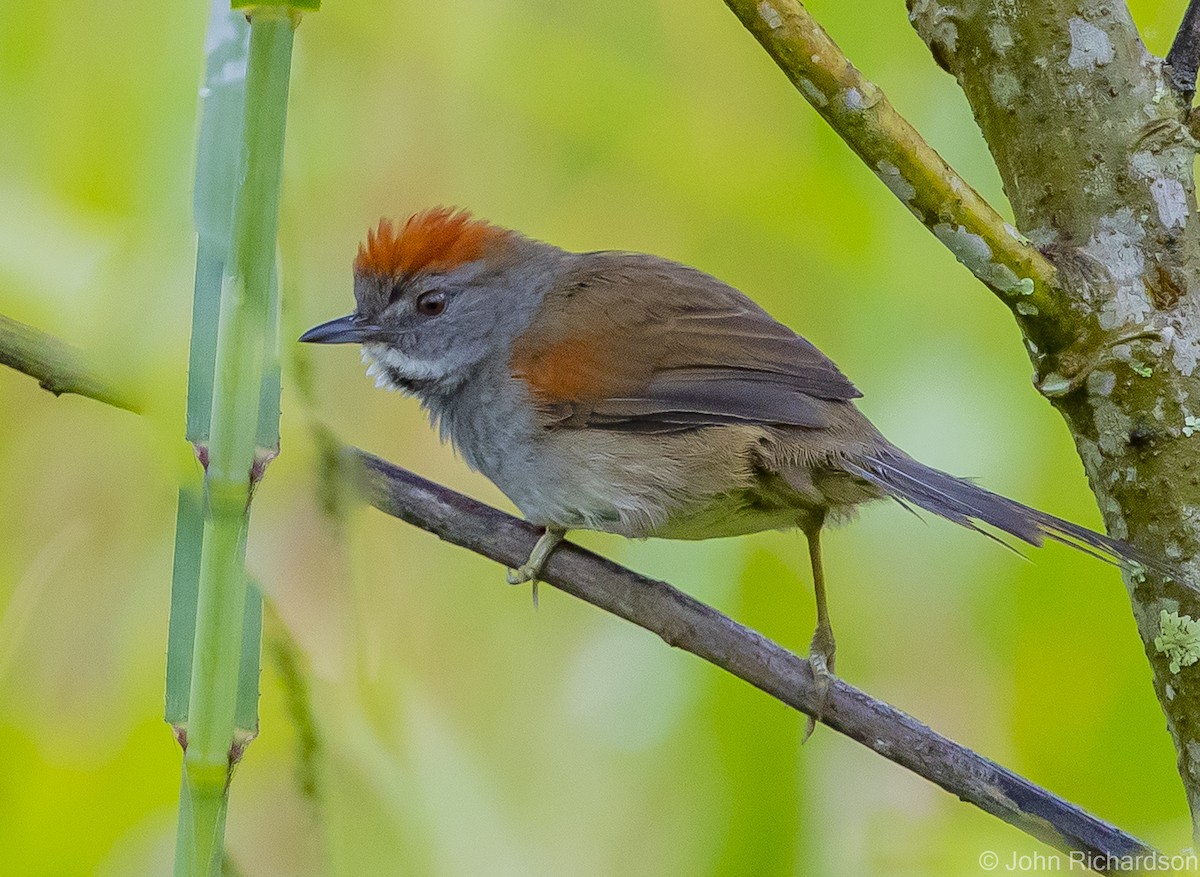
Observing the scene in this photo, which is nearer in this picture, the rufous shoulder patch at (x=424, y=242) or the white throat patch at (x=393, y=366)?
the rufous shoulder patch at (x=424, y=242)

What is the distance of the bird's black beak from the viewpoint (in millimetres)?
3412

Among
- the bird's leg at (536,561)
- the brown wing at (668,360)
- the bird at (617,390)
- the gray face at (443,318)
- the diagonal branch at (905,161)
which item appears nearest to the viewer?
the diagonal branch at (905,161)

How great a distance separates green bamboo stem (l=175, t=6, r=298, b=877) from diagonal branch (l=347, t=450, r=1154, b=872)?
113cm

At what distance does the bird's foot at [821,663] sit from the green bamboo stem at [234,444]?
53.3 inches

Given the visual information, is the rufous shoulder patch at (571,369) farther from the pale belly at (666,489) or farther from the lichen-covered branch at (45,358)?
the lichen-covered branch at (45,358)

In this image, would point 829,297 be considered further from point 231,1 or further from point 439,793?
point 231,1

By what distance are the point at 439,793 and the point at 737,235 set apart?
2.11m

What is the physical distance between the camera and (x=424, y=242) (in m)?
3.49

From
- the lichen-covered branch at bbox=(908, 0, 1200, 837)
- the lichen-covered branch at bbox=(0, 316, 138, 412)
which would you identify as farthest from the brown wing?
the lichen-covered branch at bbox=(0, 316, 138, 412)

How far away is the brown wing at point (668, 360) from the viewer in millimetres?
3098

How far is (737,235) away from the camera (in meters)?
3.33

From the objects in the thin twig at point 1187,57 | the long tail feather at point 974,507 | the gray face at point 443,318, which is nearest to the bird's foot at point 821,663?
the long tail feather at point 974,507

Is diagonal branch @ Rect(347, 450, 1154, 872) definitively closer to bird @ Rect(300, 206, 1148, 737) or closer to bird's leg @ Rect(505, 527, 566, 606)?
bird's leg @ Rect(505, 527, 566, 606)

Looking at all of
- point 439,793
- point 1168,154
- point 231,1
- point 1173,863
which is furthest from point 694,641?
point 231,1
